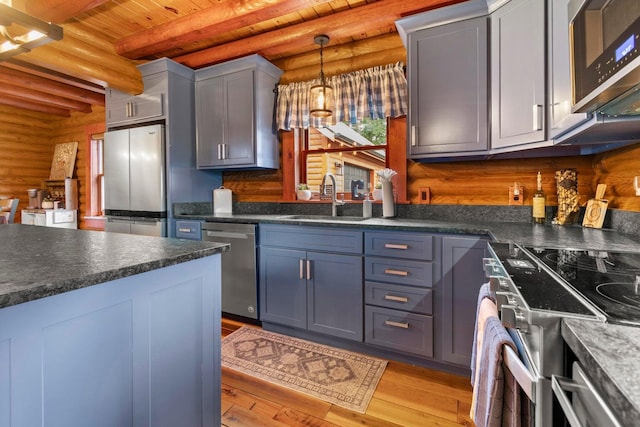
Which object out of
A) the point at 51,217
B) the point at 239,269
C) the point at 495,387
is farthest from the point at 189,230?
the point at 51,217

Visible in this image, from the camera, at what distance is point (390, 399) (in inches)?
70.9

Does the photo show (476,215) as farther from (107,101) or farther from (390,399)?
(107,101)

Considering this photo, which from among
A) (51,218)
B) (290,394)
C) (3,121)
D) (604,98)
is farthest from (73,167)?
(604,98)

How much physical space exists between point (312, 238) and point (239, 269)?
767 mm

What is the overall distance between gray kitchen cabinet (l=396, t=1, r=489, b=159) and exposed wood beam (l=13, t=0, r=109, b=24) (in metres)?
2.27

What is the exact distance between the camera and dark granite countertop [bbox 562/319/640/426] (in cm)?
38

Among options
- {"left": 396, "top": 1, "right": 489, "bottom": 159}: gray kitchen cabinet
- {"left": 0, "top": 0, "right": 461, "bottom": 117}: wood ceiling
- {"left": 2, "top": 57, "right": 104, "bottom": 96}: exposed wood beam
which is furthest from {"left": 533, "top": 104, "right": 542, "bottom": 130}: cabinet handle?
{"left": 2, "top": 57, "right": 104, "bottom": 96}: exposed wood beam

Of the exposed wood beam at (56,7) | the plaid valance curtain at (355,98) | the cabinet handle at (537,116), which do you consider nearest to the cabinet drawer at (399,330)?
the cabinet handle at (537,116)

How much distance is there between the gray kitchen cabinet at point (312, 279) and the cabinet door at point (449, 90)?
0.91 m

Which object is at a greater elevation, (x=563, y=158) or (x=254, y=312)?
(x=563, y=158)

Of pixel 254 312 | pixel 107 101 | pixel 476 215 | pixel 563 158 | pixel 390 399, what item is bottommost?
pixel 390 399

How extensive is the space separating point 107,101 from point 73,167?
2.39 meters

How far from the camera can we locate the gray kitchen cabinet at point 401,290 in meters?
2.06

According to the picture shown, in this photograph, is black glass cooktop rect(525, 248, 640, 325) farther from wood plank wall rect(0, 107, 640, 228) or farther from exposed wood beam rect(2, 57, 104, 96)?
exposed wood beam rect(2, 57, 104, 96)
